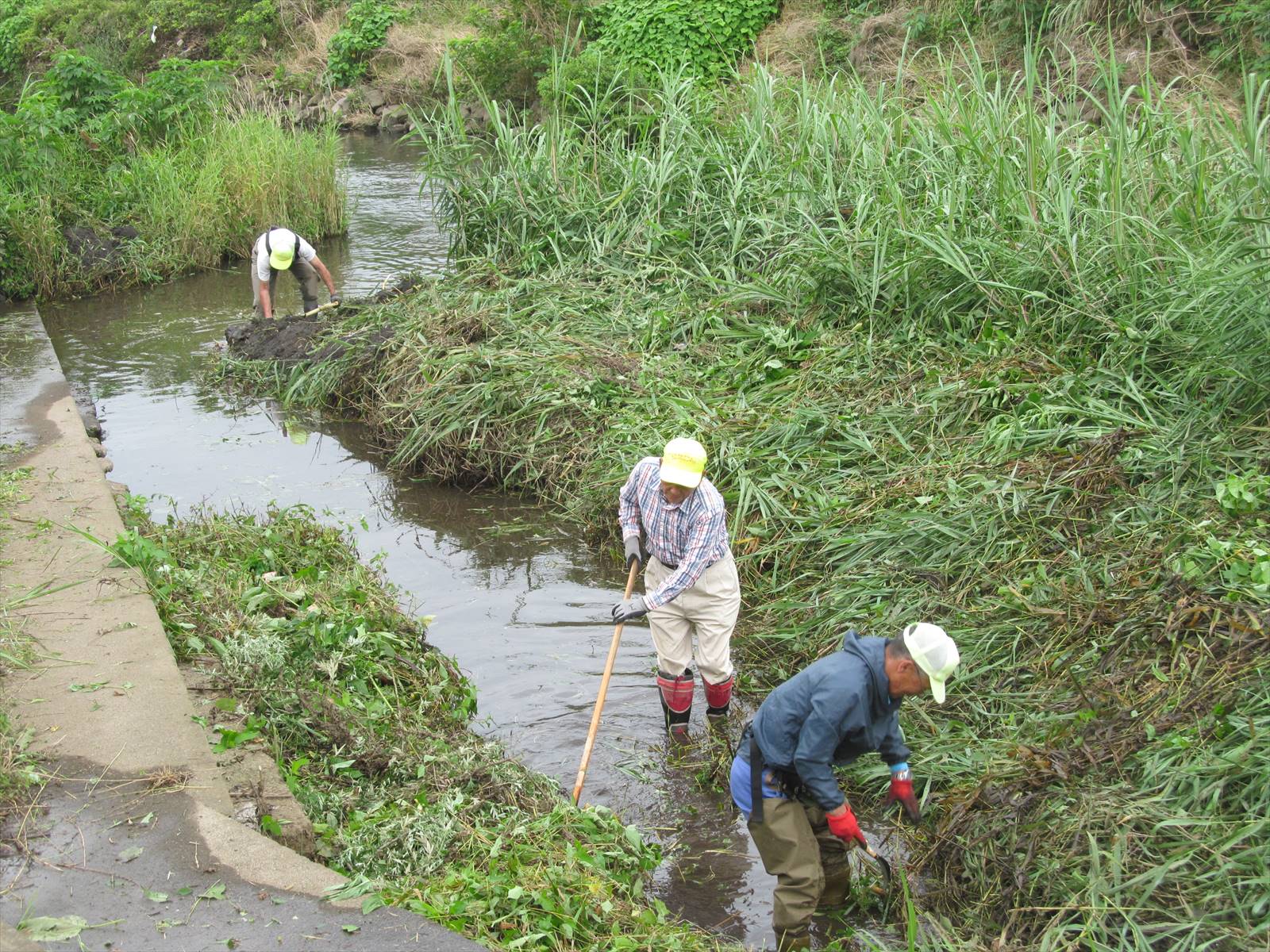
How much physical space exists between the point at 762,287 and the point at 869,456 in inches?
89.2

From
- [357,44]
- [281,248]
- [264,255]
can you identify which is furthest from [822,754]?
Answer: [357,44]

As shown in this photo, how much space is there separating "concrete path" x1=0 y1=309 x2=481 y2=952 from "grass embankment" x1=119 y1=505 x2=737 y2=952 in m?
0.19

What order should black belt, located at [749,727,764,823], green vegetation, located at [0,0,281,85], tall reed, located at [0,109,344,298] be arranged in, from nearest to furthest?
black belt, located at [749,727,764,823]
tall reed, located at [0,109,344,298]
green vegetation, located at [0,0,281,85]

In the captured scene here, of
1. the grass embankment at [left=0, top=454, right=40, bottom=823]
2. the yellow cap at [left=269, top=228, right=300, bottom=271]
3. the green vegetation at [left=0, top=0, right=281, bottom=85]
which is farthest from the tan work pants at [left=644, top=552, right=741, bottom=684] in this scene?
the green vegetation at [left=0, top=0, right=281, bottom=85]

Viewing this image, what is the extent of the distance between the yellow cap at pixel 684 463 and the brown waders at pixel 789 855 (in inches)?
50.9

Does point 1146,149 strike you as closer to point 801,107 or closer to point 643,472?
point 801,107

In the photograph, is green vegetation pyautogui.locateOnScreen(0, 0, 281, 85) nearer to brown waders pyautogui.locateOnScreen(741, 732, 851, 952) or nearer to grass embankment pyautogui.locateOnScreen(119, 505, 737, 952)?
grass embankment pyautogui.locateOnScreen(119, 505, 737, 952)

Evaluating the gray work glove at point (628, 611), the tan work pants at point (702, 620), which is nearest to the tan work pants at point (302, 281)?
the tan work pants at point (702, 620)

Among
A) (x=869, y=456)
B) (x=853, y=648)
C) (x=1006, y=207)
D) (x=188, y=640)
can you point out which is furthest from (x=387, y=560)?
(x=1006, y=207)

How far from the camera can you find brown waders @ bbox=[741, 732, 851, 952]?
175 inches

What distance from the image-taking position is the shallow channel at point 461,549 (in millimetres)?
5414

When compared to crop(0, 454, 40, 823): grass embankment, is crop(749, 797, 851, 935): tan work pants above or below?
below

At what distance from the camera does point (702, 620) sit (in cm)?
578

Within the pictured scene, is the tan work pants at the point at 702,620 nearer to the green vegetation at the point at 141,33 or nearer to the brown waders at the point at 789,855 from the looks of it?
the brown waders at the point at 789,855
